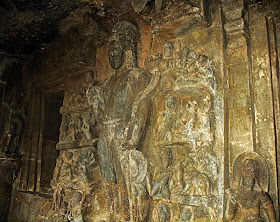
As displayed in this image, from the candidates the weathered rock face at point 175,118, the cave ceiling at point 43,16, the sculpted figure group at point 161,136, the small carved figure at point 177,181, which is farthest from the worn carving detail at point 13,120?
the small carved figure at point 177,181

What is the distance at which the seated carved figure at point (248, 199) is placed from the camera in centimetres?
220

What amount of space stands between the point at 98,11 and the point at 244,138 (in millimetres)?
2435

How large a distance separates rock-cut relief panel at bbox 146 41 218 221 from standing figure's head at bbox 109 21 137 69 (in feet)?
1.17

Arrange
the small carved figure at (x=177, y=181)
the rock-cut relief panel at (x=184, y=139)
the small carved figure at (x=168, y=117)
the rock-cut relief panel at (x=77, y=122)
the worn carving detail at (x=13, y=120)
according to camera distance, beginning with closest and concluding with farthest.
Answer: the rock-cut relief panel at (x=184, y=139), the small carved figure at (x=177, y=181), the small carved figure at (x=168, y=117), the rock-cut relief panel at (x=77, y=122), the worn carving detail at (x=13, y=120)

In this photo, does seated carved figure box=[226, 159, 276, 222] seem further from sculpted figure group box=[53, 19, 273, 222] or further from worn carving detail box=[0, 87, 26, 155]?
worn carving detail box=[0, 87, 26, 155]

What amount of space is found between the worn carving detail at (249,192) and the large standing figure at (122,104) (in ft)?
3.49

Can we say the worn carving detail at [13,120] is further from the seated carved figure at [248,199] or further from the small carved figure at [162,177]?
the seated carved figure at [248,199]

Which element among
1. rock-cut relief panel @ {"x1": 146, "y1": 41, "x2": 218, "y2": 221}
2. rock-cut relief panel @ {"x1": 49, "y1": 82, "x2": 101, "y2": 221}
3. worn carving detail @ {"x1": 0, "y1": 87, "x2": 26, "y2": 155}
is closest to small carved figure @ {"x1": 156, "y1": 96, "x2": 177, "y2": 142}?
rock-cut relief panel @ {"x1": 146, "y1": 41, "x2": 218, "y2": 221}

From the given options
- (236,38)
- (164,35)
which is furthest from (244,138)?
(164,35)

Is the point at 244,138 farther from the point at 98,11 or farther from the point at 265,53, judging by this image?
the point at 98,11

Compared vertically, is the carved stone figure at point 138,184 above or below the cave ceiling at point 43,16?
below

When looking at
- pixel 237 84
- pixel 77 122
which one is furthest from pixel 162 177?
pixel 77 122

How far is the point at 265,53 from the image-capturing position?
101 inches

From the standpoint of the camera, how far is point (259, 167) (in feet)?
→ 7.66
